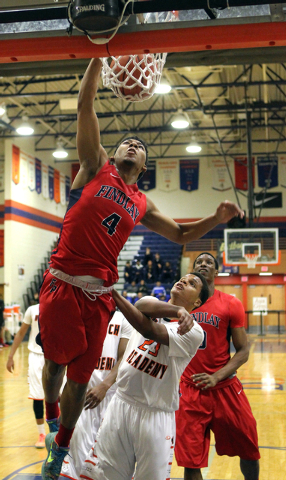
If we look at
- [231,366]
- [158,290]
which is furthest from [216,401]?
[158,290]

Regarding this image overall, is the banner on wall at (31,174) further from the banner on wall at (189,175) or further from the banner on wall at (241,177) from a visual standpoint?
the banner on wall at (241,177)

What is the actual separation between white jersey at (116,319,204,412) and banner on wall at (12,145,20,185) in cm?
1937

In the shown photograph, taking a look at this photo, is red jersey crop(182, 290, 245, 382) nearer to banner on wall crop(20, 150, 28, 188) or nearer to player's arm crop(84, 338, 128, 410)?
player's arm crop(84, 338, 128, 410)

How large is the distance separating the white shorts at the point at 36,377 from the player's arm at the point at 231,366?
9.51ft

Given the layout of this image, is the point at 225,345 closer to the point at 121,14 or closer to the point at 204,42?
the point at 204,42

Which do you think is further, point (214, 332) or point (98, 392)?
point (214, 332)

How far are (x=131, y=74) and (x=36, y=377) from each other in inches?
182

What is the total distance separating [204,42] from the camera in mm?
3166

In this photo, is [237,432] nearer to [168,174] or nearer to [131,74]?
[131,74]

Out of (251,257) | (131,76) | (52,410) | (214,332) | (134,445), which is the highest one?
(131,76)

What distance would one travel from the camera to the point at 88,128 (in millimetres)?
3020

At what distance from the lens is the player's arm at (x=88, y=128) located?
9.84ft

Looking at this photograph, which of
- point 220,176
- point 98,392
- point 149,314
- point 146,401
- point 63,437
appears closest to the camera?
point 63,437

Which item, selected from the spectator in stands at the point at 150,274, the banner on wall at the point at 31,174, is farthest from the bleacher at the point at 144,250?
the banner on wall at the point at 31,174
